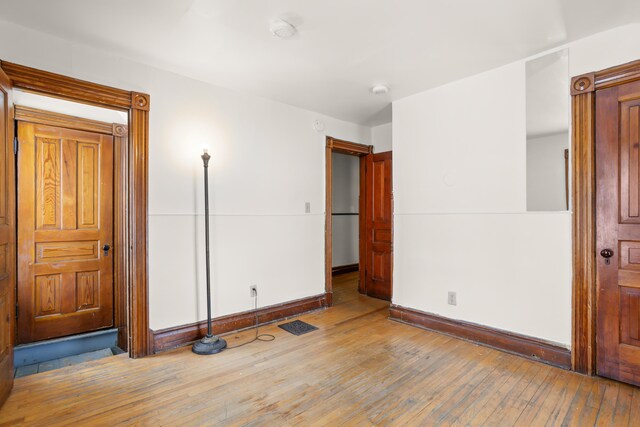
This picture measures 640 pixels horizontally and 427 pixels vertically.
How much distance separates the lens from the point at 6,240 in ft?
6.87

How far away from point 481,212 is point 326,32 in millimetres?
2025

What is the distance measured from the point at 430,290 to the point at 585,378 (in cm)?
134

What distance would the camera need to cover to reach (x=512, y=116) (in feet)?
9.20

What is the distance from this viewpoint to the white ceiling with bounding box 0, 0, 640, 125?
2.01 metres

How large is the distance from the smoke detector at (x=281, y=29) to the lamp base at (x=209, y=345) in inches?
98.6

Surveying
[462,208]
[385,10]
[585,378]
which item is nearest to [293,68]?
[385,10]

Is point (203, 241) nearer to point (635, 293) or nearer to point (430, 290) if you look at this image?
point (430, 290)

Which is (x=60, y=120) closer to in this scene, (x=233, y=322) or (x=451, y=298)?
(x=233, y=322)

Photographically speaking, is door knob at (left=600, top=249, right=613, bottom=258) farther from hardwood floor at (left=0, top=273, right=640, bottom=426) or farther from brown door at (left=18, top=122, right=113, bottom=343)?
brown door at (left=18, top=122, right=113, bottom=343)

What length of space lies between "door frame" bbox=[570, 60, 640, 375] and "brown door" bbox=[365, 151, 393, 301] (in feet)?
7.10

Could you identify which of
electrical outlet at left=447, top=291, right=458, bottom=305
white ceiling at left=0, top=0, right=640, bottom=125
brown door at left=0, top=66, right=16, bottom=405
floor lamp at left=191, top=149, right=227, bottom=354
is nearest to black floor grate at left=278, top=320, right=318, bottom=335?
floor lamp at left=191, top=149, right=227, bottom=354

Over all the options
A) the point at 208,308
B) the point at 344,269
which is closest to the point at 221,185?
the point at 208,308

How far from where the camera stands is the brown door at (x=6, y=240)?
202 cm

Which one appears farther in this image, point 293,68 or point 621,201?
point 293,68
